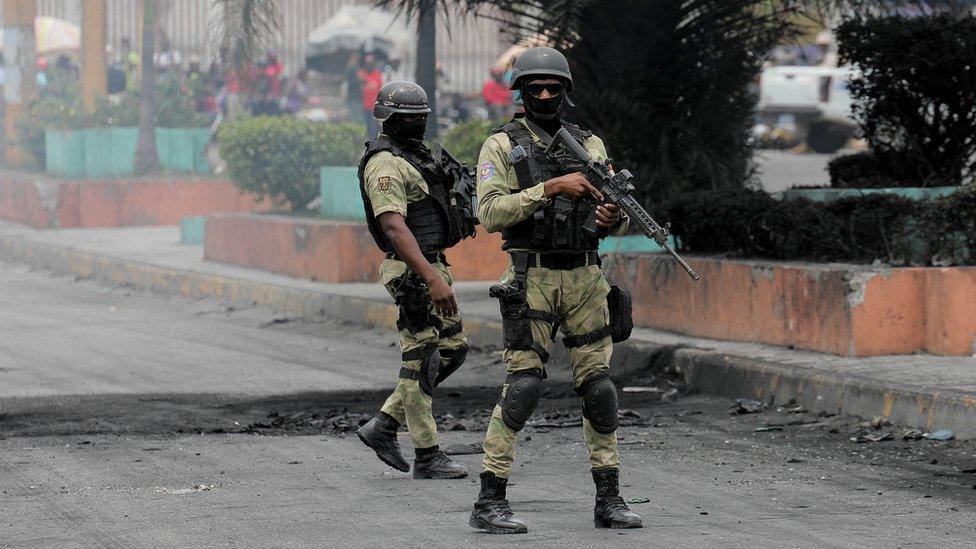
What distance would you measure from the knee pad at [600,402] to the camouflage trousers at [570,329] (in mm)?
29

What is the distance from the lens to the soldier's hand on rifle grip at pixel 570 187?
6.01 meters

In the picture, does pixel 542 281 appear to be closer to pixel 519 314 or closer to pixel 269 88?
pixel 519 314

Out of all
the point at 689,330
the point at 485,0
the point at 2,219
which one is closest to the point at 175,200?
the point at 2,219

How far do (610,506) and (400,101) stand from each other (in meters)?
2.16

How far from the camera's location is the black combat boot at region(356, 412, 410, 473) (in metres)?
7.46

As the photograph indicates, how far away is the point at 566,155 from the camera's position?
6.21m

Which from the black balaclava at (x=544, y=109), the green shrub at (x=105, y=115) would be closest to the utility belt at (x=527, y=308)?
the black balaclava at (x=544, y=109)

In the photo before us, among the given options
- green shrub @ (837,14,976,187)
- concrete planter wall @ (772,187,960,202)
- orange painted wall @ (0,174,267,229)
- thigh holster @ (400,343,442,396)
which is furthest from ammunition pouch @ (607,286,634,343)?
orange painted wall @ (0,174,267,229)

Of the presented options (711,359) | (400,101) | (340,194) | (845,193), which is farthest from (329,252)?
(400,101)

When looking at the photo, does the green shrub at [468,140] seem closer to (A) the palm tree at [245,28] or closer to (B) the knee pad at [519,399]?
(A) the palm tree at [245,28]

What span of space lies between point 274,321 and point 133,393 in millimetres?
4115

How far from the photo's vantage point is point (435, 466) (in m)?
7.39

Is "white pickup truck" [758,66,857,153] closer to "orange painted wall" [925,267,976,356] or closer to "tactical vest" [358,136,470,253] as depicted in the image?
"orange painted wall" [925,267,976,356]

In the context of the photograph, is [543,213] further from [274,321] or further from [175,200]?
[175,200]
